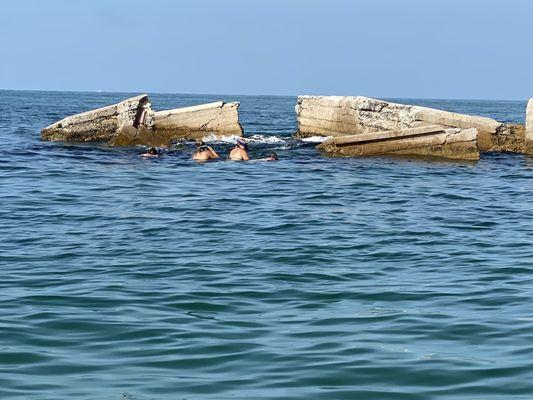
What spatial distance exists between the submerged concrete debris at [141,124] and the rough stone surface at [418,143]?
5.93 metres

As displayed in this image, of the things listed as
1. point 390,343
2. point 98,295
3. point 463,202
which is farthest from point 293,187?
point 390,343

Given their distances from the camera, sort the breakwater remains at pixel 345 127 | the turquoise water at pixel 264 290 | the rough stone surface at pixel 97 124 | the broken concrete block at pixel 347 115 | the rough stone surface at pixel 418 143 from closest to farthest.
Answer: the turquoise water at pixel 264 290, the rough stone surface at pixel 418 143, the breakwater remains at pixel 345 127, the broken concrete block at pixel 347 115, the rough stone surface at pixel 97 124

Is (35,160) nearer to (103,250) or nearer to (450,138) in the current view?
(450,138)

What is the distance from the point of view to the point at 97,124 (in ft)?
88.3

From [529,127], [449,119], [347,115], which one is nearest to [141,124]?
[347,115]

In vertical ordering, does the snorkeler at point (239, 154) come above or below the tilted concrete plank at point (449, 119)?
below

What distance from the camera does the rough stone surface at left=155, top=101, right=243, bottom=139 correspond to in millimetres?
27469

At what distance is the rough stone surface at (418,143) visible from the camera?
22.4 meters

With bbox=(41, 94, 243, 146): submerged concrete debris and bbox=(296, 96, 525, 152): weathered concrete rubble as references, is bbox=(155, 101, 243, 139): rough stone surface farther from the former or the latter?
bbox=(296, 96, 525, 152): weathered concrete rubble

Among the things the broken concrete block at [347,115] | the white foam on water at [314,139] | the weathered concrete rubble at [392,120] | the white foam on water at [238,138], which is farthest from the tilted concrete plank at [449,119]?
the white foam on water at [238,138]

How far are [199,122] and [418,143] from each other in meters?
7.67

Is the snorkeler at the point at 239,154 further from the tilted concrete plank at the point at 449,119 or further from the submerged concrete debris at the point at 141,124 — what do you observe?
the tilted concrete plank at the point at 449,119

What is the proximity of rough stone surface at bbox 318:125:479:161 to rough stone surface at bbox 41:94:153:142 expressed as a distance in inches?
259

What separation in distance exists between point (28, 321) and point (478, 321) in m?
3.60
